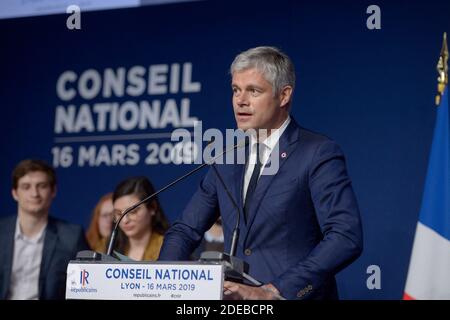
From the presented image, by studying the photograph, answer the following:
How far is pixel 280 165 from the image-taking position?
11.7 ft

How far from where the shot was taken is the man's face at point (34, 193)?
6.03m

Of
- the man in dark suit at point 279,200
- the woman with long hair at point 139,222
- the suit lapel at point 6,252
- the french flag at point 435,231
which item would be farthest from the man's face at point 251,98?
the suit lapel at point 6,252

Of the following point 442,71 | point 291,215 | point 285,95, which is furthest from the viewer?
point 442,71

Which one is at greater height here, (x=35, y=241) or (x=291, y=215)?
(x=291, y=215)

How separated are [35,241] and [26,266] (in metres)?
0.21

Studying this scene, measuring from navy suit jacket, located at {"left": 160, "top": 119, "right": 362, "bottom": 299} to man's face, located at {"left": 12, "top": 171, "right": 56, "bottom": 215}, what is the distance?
2.62 meters

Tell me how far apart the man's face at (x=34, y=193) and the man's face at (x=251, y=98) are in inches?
110

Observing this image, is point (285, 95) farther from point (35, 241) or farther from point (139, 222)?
point (35, 241)

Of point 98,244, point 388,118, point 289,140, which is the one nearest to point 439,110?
point 388,118

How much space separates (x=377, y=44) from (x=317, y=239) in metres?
2.04

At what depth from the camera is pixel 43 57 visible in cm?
622

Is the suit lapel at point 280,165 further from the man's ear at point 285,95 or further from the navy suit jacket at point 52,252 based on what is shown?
the navy suit jacket at point 52,252

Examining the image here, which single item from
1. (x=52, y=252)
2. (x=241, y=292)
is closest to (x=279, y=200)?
(x=241, y=292)
